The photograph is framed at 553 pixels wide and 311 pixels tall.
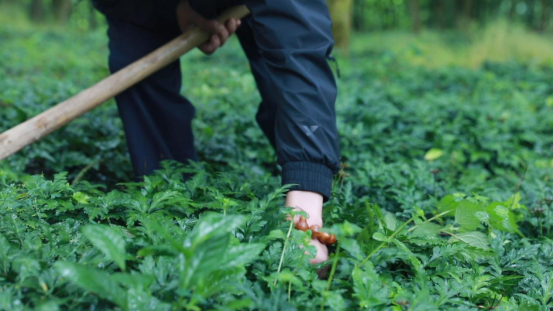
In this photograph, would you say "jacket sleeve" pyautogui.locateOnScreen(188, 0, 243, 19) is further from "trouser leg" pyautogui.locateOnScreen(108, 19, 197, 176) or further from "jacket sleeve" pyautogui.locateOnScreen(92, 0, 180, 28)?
"trouser leg" pyautogui.locateOnScreen(108, 19, 197, 176)

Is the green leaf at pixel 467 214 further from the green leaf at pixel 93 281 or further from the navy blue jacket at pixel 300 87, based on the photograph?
the green leaf at pixel 93 281

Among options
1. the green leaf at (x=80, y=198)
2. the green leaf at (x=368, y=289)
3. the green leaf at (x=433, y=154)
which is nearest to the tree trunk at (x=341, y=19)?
the green leaf at (x=433, y=154)

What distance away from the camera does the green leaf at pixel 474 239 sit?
166 cm

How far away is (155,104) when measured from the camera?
2.51m

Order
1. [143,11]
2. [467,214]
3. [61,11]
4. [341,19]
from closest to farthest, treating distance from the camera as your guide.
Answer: [467,214], [143,11], [341,19], [61,11]

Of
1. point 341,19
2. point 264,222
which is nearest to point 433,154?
point 264,222

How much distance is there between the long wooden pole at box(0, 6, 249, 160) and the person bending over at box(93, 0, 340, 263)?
0.28 feet

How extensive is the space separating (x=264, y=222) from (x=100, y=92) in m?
1.22

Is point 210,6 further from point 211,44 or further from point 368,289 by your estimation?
point 368,289

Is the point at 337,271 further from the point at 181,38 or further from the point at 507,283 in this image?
the point at 181,38

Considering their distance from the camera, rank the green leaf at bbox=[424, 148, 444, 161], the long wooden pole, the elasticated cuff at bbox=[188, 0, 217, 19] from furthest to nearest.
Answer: the green leaf at bbox=[424, 148, 444, 161]
the elasticated cuff at bbox=[188, 0, 217, 19]
the long wooden pole

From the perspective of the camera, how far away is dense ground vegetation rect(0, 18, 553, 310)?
1.15 meters

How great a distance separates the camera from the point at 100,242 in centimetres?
112

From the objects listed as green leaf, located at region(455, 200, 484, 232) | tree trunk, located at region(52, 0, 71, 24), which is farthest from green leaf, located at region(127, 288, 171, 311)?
tree trunk, located at region(52, 0, 71, 24)
